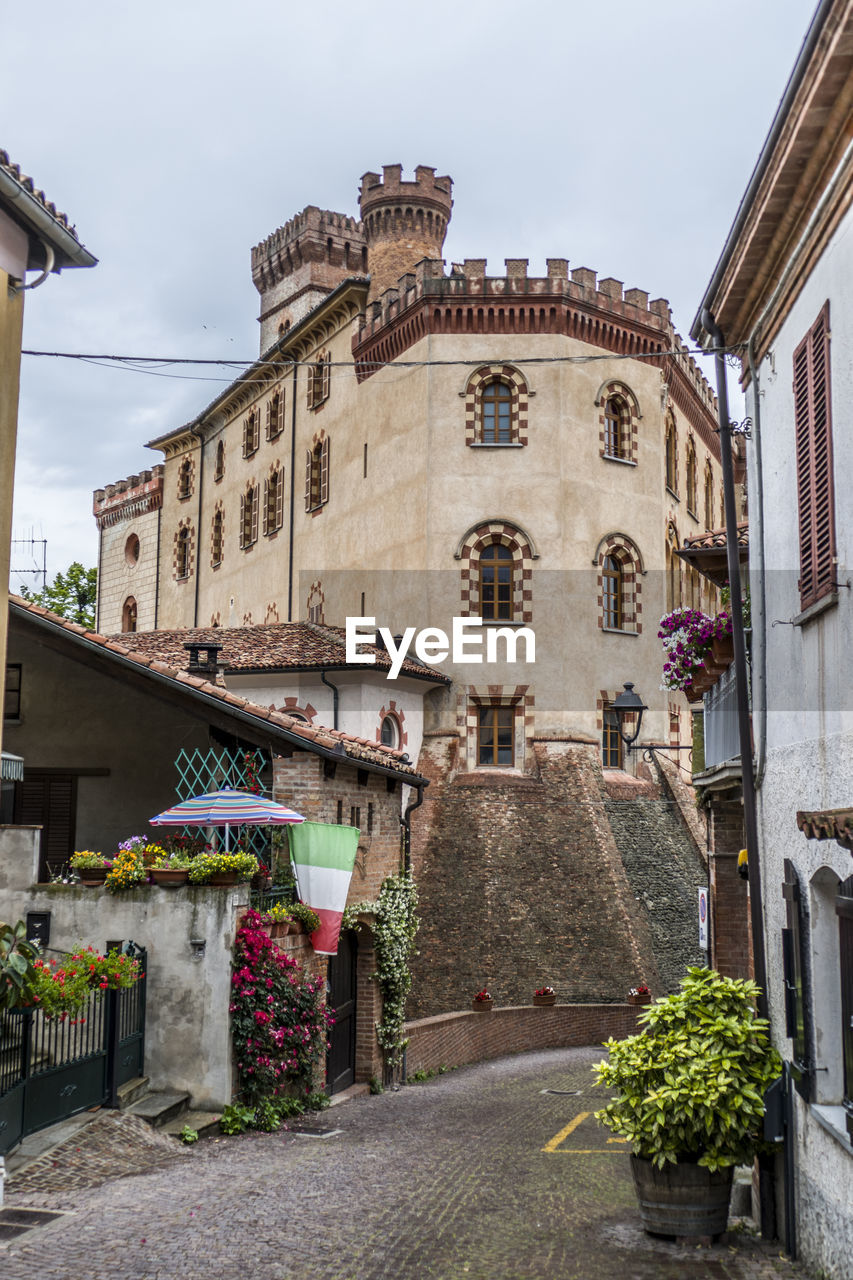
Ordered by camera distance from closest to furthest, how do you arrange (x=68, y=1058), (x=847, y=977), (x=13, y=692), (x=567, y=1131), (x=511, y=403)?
1. (x=847, y=977)
2. (x=68, y=1058)
3. (x=567, y=1131)
4. (x=13, y=692)
5. (x=511, y=403)

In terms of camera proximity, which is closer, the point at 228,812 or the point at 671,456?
the point at 228,812

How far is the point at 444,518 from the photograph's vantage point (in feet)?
94.8

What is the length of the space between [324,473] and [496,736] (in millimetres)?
10173

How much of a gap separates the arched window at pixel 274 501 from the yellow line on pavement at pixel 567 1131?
79.6 ft

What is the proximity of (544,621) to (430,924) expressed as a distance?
764 centimetres

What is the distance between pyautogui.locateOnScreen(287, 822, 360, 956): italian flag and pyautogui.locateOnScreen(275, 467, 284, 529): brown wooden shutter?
2306cm

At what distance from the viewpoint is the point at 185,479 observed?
47.0m

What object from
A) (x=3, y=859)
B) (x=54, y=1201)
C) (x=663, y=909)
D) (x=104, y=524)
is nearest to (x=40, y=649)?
(x=3, y=859)

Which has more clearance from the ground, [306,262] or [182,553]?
[306,262]

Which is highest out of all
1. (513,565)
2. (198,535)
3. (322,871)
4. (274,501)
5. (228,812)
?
(198,535)

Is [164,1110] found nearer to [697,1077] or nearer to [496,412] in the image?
[697,1077]

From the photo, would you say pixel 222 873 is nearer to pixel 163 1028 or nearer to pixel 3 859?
pixel 163 1028

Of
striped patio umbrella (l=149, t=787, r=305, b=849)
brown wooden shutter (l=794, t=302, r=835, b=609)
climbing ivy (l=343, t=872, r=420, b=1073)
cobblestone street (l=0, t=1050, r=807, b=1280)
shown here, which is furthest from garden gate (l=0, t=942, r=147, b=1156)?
brown wooden shutter (l=794, t=302, r=835, b=609)

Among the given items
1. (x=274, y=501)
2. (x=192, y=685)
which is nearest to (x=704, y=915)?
(x=192, y=685)
